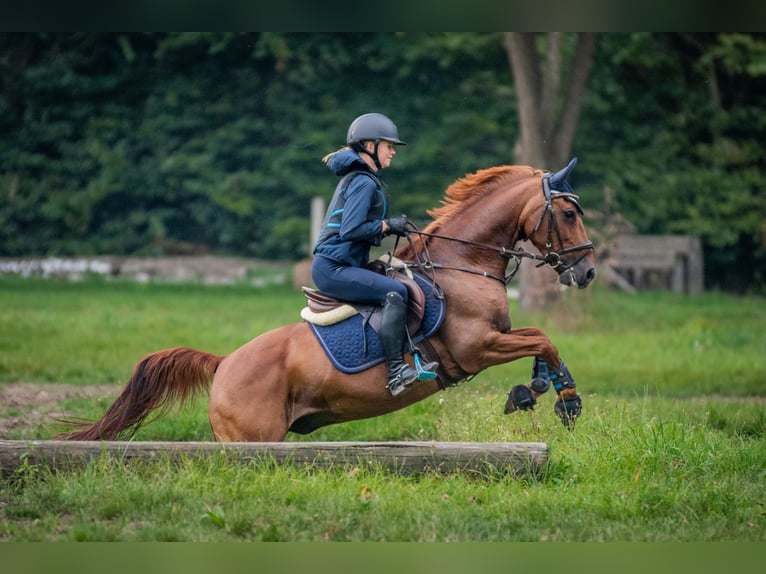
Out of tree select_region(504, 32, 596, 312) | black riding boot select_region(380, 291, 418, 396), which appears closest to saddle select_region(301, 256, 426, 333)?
black riding boot select_region(380, 291, 418, 396)

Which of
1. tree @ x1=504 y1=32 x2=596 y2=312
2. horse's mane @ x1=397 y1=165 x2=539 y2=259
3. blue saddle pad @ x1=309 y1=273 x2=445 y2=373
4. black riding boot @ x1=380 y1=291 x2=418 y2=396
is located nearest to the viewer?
black riding boot @ x1=380 y1=291 x2=418 y2=396

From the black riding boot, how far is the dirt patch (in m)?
3.94

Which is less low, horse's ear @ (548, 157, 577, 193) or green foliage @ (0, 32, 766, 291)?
green foliage @ (0, 32, 766, 291)

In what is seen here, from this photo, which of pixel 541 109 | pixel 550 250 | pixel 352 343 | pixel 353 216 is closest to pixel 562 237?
pixel 550 250

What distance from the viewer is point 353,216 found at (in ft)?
25.6

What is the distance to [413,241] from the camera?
853 cm

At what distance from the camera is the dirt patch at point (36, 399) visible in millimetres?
10619

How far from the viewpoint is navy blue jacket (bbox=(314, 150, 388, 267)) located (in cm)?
780

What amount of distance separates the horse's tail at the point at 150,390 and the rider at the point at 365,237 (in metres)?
1.10

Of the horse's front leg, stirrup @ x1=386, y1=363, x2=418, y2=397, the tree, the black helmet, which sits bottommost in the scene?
stirrup @ x1=386, y1=363, x2=418, y2=397

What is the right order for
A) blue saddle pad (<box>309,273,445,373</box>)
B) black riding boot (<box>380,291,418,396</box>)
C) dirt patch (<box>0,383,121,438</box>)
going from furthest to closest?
dirt patch (<box>0,383,121,438</box>), blue saddle pad (<box>309,273,445,373</box>), black riding boot (<box>380,291,418,396</box>)

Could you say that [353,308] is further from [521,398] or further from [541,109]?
[541,109]

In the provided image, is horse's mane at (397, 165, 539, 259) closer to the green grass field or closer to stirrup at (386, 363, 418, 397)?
stirrup at (386, 363, 418, 397)

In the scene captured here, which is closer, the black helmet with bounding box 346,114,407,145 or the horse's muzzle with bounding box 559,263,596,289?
the black helmet with bounding box 346,114,407,145
